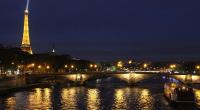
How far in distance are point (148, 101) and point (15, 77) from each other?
3145 centimetres

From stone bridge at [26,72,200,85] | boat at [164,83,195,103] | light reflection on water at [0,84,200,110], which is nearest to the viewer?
light reflection on water at [0,84,200,110]

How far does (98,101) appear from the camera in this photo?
6419cm

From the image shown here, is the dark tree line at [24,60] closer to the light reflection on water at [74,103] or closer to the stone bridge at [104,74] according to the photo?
the stone bridge at [104,74]

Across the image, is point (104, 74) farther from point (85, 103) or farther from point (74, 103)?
point (74, 103)

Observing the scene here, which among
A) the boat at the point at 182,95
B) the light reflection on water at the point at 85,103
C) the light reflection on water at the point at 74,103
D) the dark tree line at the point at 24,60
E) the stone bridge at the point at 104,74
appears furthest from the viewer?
the stone bridge at the point at 104,74

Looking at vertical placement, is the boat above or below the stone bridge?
below

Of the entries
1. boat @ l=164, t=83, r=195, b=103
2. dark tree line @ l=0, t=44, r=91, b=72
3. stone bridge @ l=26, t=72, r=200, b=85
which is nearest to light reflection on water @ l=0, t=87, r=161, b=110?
boat @ l=164, t=83, r=195, b=103

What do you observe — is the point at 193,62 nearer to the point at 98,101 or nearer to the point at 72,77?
the point at 72,77

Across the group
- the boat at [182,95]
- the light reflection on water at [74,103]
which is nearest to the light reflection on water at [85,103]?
the light reflection on water at [74,103]

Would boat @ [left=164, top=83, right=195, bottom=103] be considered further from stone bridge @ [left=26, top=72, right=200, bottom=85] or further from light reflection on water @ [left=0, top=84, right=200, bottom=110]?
stone bridge @ [left=26, top=72, right=200, bottom=85]

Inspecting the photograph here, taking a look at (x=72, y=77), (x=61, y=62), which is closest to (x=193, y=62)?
(x=61, y=62)

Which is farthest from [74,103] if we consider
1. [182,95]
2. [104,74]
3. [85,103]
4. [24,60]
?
[24,60]

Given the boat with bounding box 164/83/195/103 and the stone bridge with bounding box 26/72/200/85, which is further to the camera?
the stone bridge with bounding box 26/72/200/85

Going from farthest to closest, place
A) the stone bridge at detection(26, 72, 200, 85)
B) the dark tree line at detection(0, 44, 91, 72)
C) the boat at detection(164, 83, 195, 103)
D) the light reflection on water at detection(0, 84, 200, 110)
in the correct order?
the stone bridge at detection(26, 72, 200, 85) < the dark tree line at detection(0, 44, 91, 72) < the boat at detection(164, 83, 195, 103) < the light reflection on water at detection(0, 84, 200, 110)
